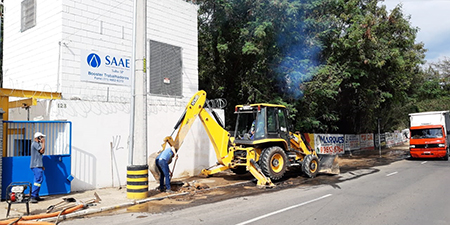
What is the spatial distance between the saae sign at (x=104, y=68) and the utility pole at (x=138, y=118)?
9.74ft

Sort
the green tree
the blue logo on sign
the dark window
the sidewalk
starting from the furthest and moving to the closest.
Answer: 1. the green tree
2. the dark window
3. the blue logo on sign
4. the sidewalk

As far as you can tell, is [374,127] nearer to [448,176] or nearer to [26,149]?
[448,176]

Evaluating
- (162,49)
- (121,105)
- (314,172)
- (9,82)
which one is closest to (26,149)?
(121,105)

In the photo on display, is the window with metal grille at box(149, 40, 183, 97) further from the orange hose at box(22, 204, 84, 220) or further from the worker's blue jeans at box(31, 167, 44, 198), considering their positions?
the orange hose at box(22, 204, 84, 220)

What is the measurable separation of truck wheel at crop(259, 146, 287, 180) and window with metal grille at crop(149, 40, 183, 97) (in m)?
5.18

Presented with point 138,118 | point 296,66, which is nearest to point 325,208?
point 138,118

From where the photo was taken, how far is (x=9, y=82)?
45.2 feet

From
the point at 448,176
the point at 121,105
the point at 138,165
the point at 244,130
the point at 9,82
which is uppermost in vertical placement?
the point at 9,82

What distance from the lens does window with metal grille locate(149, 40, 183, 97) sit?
14039 millimetres

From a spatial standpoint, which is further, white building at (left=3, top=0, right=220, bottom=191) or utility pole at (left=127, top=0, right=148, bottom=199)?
white building at (left=3, top=0, right=220, bottom=191)

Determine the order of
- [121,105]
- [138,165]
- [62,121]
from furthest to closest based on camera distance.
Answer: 1. [121,105]
2. [62,121]
3. [138,165]

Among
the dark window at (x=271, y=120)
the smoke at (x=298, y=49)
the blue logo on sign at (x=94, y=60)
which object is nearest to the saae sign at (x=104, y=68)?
the blue logo on sign at (x=94, y=60)

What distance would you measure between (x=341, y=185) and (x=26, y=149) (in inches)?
409

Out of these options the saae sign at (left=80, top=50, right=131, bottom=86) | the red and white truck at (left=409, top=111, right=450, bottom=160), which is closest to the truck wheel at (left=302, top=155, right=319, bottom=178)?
the saae sign at (left=80, top=50, right=131, bottom=86)
